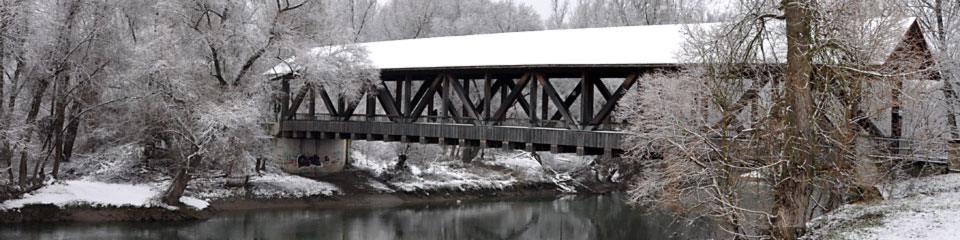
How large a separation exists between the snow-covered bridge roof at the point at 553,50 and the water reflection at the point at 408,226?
161 inches

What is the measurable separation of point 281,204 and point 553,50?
32.4ft

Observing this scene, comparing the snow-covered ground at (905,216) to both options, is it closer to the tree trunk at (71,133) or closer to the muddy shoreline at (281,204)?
the muddy shoreline at (281,204)

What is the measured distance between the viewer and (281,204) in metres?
23.6

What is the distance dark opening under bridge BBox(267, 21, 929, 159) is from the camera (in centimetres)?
1742

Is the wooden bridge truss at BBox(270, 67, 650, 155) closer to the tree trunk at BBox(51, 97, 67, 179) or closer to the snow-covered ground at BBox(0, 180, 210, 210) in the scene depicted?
the snow-covered ground at BBox(0, 180, 210, 210)

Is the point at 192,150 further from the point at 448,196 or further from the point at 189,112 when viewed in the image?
the point at 448,196

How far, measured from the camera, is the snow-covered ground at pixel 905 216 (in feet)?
31.6

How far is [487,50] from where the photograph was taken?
69.6 ft

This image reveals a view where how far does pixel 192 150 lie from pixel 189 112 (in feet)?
4.69

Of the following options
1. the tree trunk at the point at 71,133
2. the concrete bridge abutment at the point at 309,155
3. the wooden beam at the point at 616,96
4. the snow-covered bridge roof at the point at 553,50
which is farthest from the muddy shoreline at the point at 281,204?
the wooden beam at the point at 616,96

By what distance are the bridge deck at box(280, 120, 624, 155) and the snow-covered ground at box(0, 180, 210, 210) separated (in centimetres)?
524

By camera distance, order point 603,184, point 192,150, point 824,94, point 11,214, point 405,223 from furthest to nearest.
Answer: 1. point 603,184
2. point 405,223
3. point 192,150
4. point 11,214
5. point 824,94

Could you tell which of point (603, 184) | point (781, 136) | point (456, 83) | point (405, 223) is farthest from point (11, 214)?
point (603, 184)

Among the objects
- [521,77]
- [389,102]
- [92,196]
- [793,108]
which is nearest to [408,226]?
[389,102]
